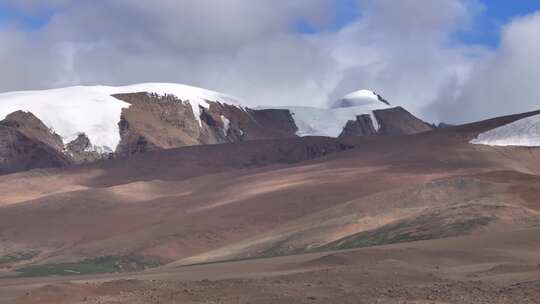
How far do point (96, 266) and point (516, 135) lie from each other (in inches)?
2094

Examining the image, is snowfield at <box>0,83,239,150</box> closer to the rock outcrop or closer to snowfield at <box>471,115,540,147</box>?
the rock outcrop

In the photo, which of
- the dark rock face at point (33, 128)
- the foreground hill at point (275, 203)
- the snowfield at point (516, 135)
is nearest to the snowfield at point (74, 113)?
the dark rock face at point (33, 128)

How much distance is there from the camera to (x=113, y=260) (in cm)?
7194

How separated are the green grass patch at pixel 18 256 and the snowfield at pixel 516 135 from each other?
47.5m

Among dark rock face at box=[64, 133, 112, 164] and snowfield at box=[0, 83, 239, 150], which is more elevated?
snowfield at box=[0, 83, 239, 150]

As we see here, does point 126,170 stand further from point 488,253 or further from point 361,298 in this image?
point 361,298

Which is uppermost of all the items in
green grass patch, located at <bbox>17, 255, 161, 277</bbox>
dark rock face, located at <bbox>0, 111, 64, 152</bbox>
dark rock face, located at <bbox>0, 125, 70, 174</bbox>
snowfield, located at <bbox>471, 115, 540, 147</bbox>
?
dark rock face, located at <bbox>0, 111, 64, 152</bbox>

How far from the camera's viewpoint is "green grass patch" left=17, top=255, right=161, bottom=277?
6493 cm

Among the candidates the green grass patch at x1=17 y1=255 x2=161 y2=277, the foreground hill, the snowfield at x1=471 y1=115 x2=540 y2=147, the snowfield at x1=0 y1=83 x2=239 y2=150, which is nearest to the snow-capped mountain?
the snowfield at x1=0 y1=83 x2=239 y2=150

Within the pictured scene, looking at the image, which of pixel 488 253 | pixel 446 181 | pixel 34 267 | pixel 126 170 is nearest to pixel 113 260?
pixel 34 267

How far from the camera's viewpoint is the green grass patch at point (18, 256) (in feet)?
260

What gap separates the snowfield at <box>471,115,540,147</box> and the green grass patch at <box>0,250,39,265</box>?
47.5 metres

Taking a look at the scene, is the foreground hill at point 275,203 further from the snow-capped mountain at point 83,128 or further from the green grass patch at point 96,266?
the snow-capped mountain at point 83,128

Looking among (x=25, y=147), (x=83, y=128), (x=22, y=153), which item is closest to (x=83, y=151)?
(x=83, y=128)
